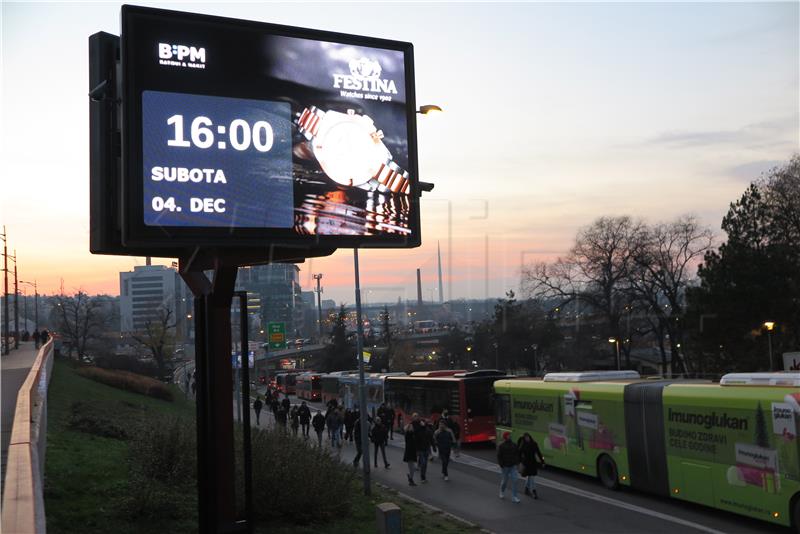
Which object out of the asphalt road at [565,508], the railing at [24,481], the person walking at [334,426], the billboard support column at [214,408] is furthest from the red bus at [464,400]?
the billboard support column at [214,408]

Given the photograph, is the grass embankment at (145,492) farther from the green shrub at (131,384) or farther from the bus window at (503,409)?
the green shrub at (131,384)

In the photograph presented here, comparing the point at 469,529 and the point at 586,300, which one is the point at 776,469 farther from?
the point at 586,300

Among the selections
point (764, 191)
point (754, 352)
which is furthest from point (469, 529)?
point (764, 191)

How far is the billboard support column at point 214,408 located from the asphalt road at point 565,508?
5.79 meters

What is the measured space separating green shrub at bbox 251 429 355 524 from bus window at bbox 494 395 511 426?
10.5 m

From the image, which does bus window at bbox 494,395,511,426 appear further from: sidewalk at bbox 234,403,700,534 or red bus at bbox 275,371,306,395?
red bus at bbox 275,371,306,395

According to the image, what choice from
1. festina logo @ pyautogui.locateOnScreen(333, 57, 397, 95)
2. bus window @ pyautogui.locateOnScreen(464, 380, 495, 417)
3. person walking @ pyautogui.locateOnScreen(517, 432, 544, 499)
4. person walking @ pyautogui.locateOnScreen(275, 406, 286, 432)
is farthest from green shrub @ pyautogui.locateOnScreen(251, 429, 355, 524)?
bus window @ pyautogui.locateOnScreen(464, 380, 495, 417)

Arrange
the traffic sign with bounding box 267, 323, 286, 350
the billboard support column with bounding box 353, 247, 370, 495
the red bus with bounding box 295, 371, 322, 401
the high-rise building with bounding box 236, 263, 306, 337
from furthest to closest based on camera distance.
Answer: the high-rise building with bounding box 236, 263, 306, 337, the red bus with bounding box 295, 371, 322, 401, the traffic sign with bounding box 267, 323, 286, 350, the billboard support column with bounding box 353, 247, 370, 495

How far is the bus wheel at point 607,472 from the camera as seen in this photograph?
1770 cm

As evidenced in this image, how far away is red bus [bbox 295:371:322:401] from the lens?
57.3 m

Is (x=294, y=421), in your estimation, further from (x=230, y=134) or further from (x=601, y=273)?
(x=601, y=273)

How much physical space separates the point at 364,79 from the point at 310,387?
5067 cm

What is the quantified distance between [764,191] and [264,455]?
43482mm

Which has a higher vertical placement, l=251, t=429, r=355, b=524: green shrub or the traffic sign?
the traffic sign
